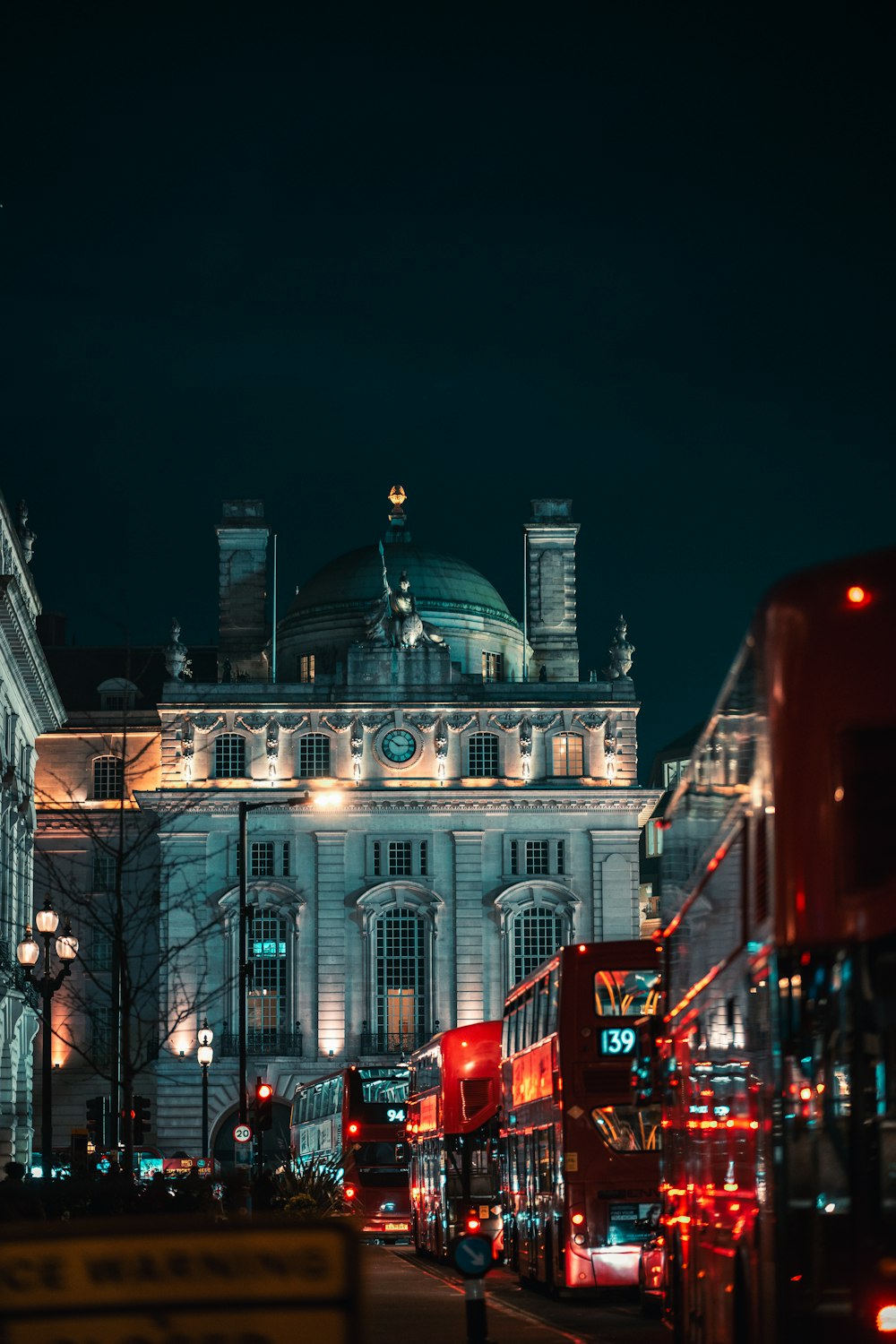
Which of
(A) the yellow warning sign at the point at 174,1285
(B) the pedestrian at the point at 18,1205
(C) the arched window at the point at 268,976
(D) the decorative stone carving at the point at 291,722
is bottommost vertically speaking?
(B) the pedestrian at the point at 18,1205

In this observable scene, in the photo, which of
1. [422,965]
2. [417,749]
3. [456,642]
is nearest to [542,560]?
[456,642]

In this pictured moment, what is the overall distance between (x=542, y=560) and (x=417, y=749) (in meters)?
16.1

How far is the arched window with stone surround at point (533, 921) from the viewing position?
3533 inches

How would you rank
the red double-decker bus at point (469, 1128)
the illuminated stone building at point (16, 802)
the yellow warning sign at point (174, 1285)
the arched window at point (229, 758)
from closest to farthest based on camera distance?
the yellow warning sign at point (174, 1285) < the red double-decker bus at point (469, 1128) < the illuminated stone building at point (16, 802) < the arched window at point (229, 758)

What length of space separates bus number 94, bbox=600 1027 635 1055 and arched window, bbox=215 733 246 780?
211 ft

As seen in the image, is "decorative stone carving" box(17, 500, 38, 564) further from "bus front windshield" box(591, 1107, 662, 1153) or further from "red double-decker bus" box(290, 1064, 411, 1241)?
"bus front windshield" box(591, 1107, 662, 1153)

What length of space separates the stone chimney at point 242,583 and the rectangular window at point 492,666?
1053 centimetres

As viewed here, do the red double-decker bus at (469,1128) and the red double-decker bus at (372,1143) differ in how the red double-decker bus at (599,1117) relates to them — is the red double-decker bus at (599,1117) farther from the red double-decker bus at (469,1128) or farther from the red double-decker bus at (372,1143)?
the red double-decker bus at (372,1143)

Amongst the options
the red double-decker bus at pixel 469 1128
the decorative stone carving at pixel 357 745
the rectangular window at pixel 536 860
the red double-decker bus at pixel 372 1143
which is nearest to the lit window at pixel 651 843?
the rectangular window at pixel 536 860

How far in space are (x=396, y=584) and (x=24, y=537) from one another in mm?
37661

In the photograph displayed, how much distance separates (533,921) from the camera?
90.3 metres

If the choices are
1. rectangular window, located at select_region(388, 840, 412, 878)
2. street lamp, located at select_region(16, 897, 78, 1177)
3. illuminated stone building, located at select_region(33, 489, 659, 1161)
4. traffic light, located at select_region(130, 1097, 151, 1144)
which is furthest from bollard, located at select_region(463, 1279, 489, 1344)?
rectangular window, located at select_region(388, 840, 412, 878)

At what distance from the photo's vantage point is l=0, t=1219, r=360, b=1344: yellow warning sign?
18.4 feet

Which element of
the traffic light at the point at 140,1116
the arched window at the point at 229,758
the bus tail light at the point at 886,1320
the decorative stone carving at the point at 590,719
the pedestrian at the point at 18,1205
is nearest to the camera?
the bus tail light at the point at 886,1320
